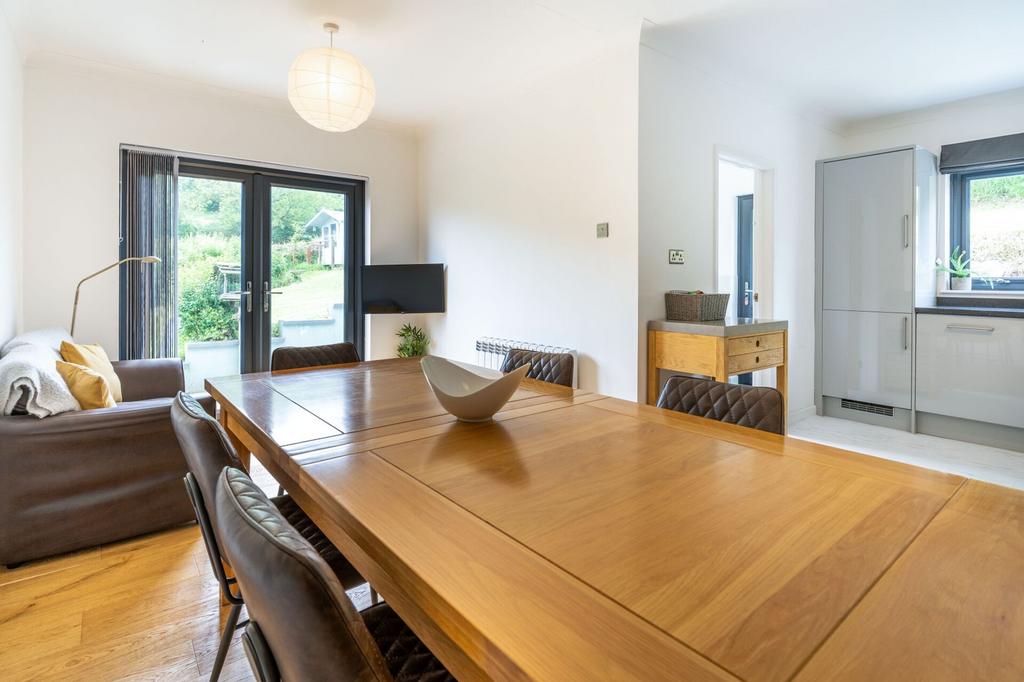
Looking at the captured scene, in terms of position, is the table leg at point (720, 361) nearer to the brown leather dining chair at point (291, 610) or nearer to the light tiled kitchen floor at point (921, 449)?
the light tiled kitchen floor at point (921, 449)

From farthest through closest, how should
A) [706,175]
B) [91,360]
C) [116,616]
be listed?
[706,175] → [91,360] → [116,616]

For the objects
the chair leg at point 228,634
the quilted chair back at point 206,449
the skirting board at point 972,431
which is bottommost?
the chair leg at point 228,634

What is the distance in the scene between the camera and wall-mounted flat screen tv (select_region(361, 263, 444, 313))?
473 cm

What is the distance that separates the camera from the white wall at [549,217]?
3270 mm

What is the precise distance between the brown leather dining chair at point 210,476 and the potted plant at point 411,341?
353 centimetres

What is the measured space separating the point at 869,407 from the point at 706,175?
246cm

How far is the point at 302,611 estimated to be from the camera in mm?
542

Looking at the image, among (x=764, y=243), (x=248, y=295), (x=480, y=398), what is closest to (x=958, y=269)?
(x=764, y=243)

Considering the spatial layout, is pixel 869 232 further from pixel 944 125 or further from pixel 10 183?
pixel 10 183

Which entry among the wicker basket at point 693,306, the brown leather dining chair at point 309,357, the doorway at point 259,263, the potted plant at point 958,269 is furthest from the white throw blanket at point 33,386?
the potted plant at point 958,269

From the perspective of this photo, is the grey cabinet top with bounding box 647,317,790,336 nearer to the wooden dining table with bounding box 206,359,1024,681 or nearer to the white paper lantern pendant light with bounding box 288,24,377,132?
the wooden dining table with bounding box 206,359,1024,681

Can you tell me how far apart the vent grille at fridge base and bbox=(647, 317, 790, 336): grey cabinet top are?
166cm

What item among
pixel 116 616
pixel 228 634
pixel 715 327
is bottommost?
pixel 116 616

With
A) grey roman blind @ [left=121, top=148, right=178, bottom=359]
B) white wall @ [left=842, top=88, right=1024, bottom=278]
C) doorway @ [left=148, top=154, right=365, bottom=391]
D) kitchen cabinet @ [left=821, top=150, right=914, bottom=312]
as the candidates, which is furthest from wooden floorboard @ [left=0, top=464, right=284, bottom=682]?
white wall @ [left=842, top=88, right=1024, bottom=278]
